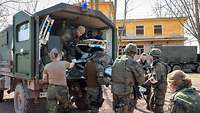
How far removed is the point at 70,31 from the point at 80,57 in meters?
0.70

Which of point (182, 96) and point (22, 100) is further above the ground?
point (182, 96)

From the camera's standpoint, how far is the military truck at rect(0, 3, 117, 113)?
8461mm

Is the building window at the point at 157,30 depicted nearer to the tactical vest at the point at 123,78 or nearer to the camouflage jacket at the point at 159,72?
the camouflage jacket at the point at 159,72

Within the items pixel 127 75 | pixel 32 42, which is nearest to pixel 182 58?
pixel 32 42

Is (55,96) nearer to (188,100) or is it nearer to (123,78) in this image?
(123,78)

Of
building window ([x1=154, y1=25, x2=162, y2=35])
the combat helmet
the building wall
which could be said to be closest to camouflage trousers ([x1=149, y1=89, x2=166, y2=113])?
the combat helmet

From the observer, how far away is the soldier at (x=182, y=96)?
13.5 feet

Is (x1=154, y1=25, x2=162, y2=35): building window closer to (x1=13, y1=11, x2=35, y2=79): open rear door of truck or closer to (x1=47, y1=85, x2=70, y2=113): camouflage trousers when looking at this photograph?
(x1=13, y1=11, x2=35, y2=79): open rear door of truck

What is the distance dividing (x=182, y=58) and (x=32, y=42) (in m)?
27.8

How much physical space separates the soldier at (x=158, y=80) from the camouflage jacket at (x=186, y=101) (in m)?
4.46

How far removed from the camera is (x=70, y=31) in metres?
9.86

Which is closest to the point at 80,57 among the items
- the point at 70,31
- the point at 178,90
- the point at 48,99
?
the point at 70,31

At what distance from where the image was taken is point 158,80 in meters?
8.79

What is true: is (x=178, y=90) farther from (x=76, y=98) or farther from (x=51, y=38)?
(x=76, y=98)
